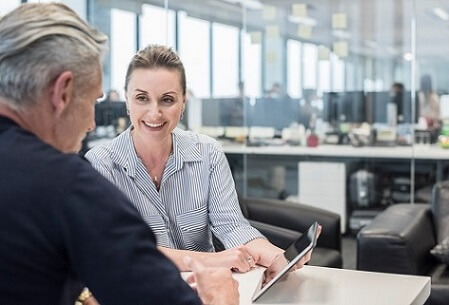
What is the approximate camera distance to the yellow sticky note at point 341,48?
6.97 m

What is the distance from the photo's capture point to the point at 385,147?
627 cm

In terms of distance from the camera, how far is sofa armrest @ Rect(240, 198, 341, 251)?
12.0 feet

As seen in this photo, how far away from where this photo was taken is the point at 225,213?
2238 mm

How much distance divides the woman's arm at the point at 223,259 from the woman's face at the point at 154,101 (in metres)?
0.45

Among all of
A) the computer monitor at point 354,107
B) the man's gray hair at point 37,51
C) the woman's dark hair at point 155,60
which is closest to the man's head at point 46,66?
the man's gray hair at point 37,51

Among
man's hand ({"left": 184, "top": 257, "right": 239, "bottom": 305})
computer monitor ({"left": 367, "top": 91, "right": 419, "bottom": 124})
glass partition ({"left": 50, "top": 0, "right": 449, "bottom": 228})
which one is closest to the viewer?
man's hand ({"left": 184, "top": 257, "right": 239, "bottom": 305})

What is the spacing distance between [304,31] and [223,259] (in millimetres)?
5429

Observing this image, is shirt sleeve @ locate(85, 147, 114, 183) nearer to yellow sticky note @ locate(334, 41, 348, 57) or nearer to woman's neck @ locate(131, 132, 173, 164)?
woman's neck @ locate(131, 132, 173, 164)

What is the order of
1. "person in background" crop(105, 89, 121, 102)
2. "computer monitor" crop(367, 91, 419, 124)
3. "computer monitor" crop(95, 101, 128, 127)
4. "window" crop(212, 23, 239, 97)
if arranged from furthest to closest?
1. "window" crop(212, 23, 239, 97)
2. "person in background" crop(105, 89, 121, 102)
3. "computer monitor" crop(95, 101, 128, 127)
4. "computer monitor" crop(367, 91, 419, 124)

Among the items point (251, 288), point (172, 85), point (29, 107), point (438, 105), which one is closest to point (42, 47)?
point (29, 107)

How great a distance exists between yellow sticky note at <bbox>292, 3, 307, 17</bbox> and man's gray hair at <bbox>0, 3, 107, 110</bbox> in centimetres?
622

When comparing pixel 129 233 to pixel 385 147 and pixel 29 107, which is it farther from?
pixel 385 147

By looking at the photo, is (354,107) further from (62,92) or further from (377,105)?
(62,92)

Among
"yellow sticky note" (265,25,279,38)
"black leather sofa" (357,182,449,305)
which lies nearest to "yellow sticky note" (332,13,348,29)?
"yellow sticky note" (265,25,279,38)
